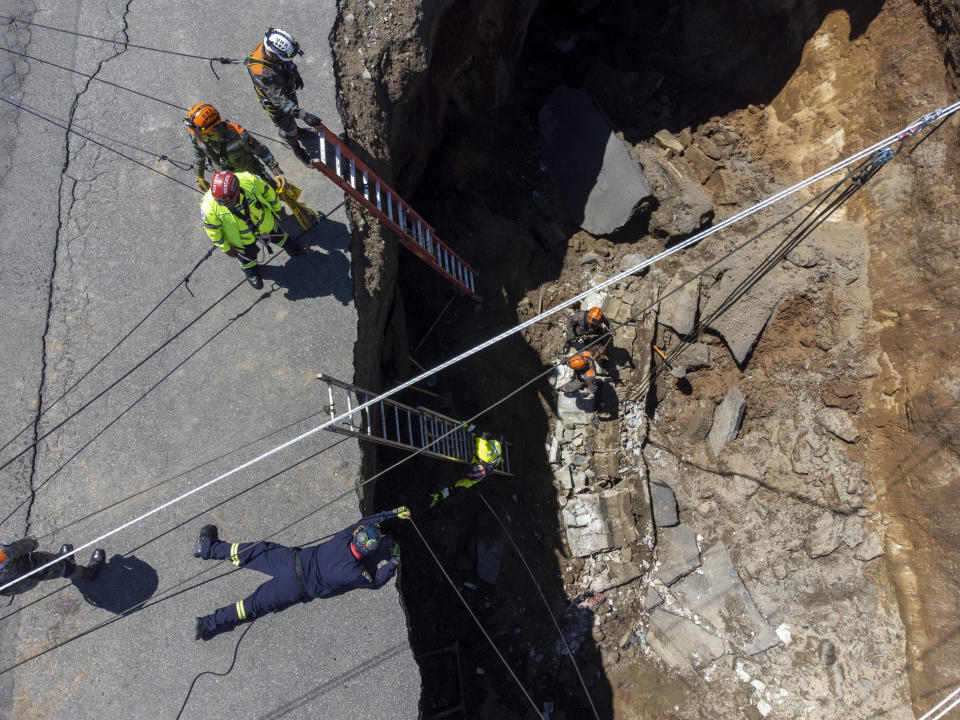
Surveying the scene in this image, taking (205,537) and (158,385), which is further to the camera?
(158,385)

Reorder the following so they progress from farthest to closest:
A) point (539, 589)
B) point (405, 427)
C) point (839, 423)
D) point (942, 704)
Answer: point (539, 589), point (839, 423), point (405, 427), point (942, 704)

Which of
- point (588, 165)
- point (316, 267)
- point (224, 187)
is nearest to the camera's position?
point (224, 187)

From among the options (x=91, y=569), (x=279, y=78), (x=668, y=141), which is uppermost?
(x=668, y=141)

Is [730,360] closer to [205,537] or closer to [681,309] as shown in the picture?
[681,309]

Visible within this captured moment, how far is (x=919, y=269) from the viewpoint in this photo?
20.1ft

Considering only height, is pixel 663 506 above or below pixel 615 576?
above

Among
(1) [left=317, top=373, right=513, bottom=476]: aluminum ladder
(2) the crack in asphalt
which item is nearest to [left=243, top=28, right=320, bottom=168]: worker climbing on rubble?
(1) [left=317, top=373, right=513, bottom=476]: aluminum ladder

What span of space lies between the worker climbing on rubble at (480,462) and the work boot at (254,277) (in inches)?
119

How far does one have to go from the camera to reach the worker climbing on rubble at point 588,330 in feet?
22.8

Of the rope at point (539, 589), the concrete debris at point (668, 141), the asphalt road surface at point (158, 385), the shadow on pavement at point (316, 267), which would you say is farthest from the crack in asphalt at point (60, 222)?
the concrete debris at point (668, 141)

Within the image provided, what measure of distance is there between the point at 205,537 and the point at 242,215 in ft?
10.2

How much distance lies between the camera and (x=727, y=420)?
7.23 m

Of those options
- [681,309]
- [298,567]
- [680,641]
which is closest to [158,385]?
[298,567]

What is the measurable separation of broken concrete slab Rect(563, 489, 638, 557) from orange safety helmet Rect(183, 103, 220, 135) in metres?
6.49
